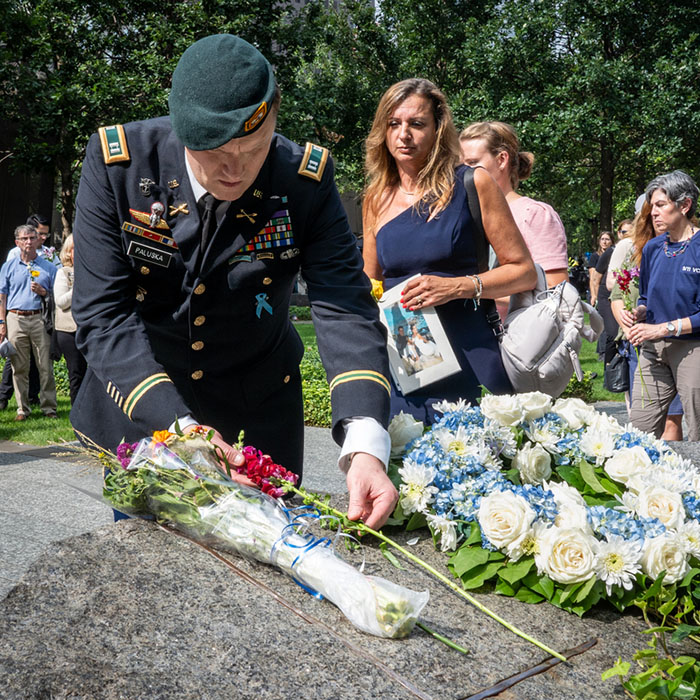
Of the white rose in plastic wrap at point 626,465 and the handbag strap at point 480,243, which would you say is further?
the handbag strap at point 480,243

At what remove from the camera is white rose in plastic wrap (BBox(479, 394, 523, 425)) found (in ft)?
7.17

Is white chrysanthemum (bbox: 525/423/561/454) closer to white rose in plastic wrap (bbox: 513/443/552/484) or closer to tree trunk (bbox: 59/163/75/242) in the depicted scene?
white rose in plastic wrap (bbox: 513/443/552/484)

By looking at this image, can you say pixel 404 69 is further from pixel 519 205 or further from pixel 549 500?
pixel 549 500

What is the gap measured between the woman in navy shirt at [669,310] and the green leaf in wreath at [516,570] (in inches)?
133

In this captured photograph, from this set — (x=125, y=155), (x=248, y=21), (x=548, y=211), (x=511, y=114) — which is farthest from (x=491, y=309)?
(x=511, y=114)

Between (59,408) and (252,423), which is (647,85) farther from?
(252,423)

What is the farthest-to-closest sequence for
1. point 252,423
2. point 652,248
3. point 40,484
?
point 40,484
point 652,248
point 252,423

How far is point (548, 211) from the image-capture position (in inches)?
159

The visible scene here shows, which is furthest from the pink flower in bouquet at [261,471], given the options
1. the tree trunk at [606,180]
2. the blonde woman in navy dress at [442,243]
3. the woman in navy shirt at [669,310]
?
the tree trunk at [606,180]

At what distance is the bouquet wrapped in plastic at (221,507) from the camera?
5.15 feet

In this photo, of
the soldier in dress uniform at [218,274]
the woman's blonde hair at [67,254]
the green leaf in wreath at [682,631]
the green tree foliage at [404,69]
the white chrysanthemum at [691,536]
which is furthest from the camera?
the green tree foliage at [404,69]

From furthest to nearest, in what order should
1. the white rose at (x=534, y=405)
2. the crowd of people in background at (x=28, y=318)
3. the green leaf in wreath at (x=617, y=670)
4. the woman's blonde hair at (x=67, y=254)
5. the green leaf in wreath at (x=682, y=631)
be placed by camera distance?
1. the crowd of people in background at (x=28, y=318)
2. the woman's blonde hair at (x=67, y=254)
3. the white rose at (x=534, y=405)
4. the green leaf in wreath at (x=682, y=631)
5. the green leaf in wreath at (x=617, y=670)

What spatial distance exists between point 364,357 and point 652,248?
151 inches

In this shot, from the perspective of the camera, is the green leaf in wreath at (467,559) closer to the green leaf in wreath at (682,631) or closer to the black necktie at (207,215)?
the green leaf in wreath at (682,631)
